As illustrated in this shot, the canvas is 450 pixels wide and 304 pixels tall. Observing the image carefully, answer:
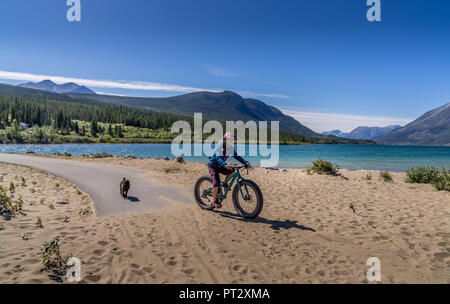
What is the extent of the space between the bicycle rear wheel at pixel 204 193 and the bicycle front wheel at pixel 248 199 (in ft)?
3.61

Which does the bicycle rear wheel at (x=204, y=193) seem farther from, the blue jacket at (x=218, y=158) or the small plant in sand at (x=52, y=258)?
the small plant in sand at (x=52, y=258)

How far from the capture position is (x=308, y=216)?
8.80 m

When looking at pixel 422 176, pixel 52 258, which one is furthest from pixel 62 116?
pixel 422 176

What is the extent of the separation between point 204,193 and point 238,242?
3260 mm

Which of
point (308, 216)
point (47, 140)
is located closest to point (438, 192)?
point (308, 216)

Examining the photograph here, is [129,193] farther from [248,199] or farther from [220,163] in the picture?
[248,199]

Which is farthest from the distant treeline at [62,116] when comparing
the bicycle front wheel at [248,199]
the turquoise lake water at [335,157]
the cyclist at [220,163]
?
the bicycle front wheel at [248,199]

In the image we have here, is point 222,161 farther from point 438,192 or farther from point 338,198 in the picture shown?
point 438,192

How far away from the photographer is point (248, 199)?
815 centimetres

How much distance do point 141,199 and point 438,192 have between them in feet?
47.3

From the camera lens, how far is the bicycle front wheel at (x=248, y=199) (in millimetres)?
7816

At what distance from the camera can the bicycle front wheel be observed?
25.6ft

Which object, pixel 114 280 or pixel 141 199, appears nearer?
pixel 114 280

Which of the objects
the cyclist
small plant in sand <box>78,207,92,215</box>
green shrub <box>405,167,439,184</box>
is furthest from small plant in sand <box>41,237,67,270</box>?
green shrub <box>405,167,439,184</box>
